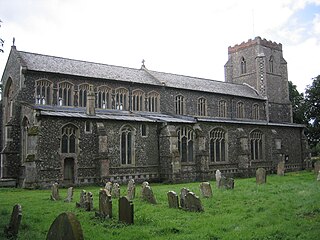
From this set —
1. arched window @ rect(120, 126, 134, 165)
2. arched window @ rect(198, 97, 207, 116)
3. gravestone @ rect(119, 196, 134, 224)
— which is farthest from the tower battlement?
gravestone @ rect(119, 196, 134, 224)

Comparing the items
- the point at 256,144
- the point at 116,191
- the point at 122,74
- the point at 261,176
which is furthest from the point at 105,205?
the point at 256,144

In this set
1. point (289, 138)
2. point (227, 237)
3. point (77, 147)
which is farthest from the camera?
point (289, 138)

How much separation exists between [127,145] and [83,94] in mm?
5557

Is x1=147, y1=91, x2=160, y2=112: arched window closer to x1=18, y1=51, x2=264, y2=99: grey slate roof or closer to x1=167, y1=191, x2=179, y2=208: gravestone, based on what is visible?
x1=18, y1=51, x2=264, y2=99: grey slate roof

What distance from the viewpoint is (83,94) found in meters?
27.2

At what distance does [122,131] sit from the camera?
2525 centimetres

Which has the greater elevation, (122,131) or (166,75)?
(166,75)

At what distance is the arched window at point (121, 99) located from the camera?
28888 mm

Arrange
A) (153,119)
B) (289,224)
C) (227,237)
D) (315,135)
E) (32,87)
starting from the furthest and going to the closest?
1. (315,135)
2. (153,119)
3. (32,87)
4. (289,224)
5. (227,237)

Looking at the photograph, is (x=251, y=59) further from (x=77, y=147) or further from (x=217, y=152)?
(x=77, y=147)

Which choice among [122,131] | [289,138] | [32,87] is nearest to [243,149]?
[289,138]

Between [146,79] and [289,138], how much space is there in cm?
1724

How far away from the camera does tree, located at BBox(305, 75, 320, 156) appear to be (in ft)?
147

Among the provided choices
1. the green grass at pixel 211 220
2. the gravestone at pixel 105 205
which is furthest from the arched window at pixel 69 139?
the gravestone at pixel 105 205
